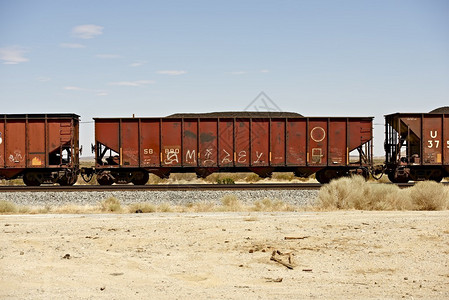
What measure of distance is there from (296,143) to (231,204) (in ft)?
23.5

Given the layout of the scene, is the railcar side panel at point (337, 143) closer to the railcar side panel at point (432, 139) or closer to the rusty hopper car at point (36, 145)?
the railcar side panel at point (432, 139)

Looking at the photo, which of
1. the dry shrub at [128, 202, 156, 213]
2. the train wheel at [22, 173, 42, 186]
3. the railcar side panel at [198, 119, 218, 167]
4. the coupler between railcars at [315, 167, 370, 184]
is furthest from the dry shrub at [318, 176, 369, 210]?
the train wheel at [22, 173, 42, 186]

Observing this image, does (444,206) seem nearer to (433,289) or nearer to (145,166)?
(433,289)

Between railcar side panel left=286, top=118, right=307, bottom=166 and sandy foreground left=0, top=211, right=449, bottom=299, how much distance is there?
9.68 m

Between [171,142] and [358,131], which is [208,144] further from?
[358,131]

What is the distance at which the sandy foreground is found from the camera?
22.1 ft

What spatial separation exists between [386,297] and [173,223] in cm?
661

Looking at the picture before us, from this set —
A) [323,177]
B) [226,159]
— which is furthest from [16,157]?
[323,177]

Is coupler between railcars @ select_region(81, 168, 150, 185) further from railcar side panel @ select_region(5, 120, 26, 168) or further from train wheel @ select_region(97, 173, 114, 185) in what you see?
railcar side panel @ select_region(5, 120, 26, 168)

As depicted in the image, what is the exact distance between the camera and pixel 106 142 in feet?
73.2

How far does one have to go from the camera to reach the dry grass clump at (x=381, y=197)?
15297 mm

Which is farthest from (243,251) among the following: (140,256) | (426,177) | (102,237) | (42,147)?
(426,177)

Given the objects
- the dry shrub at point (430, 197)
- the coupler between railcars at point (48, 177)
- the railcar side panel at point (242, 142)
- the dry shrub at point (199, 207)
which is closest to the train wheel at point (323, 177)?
the railcar side panel at point (242, 142)

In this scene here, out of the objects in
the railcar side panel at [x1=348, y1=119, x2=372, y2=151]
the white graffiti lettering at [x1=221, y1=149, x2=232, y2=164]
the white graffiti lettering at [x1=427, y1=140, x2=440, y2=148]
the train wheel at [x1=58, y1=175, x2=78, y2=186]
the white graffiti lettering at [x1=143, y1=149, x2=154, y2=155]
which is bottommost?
the train wheel at [x1=58, y1=175, x2=78, y2=186]
